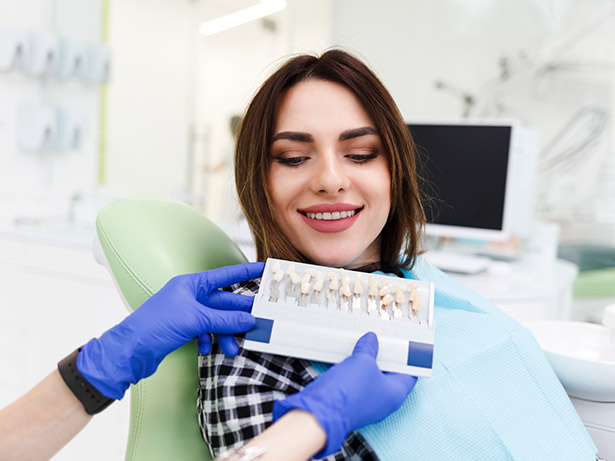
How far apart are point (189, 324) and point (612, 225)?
2.83 m

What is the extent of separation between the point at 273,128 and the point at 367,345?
386mm

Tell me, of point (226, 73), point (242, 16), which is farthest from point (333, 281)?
point (242, 16)

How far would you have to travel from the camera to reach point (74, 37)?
2.69 metres

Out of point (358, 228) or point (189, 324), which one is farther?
point (358, 228)

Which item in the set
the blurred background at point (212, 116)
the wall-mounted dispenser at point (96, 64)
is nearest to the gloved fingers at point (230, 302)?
the blurred background at point (212, 116)

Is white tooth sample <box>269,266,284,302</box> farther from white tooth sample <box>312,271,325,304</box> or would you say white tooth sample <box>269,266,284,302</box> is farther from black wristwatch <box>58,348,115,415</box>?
black wristwatch <box>58,348,115,415</box>

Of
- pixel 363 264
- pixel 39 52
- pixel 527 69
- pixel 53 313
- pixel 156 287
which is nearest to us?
pixel 156 287

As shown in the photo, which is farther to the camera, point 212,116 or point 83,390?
point 212,116

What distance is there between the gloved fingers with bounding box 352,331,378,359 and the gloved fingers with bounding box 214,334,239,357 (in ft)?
0.50

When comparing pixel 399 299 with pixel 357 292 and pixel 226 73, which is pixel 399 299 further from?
pixel 226 73

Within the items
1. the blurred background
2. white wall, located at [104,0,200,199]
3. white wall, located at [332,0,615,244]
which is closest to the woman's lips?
the blurred background

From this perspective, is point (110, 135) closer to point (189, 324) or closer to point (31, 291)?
point (31, 291)

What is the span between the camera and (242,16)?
10.9ft

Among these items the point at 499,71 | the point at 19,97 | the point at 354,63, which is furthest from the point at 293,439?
the point at 499,71
